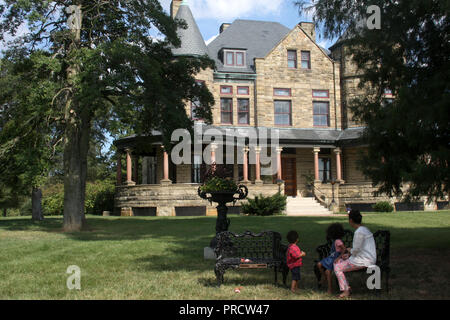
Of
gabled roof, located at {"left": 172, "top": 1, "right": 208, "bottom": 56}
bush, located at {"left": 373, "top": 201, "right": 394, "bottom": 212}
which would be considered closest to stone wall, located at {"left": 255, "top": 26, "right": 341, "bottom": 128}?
gabled roof, located at {"left": 172, "top": 1, "right": 208, "bottom": 56}

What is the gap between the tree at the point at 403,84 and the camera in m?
6.78

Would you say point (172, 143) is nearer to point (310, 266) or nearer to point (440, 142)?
point (310, 266)

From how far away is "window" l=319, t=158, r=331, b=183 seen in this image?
3159 centimetres

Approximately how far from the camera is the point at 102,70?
602 inches

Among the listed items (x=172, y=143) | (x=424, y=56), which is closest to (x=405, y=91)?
(x=424, y=56)

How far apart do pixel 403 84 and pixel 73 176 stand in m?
13.4

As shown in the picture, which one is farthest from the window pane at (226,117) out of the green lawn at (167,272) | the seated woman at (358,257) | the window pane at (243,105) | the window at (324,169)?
the seated woman at (358,257)

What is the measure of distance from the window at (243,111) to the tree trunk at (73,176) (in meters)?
13.8

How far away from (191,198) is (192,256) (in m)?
17.2

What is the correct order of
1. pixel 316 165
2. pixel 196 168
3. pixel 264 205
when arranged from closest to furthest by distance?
→ 1. pixel 264 205
2. pixel 316 165
3. pixel 196 168

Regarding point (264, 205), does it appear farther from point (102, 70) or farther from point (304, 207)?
point (102, 70)

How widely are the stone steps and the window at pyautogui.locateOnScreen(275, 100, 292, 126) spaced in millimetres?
5396

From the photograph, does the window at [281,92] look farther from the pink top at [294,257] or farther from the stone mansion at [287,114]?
the pink top at [294,257]

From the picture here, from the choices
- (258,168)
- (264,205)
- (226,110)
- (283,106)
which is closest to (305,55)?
(283,106)
